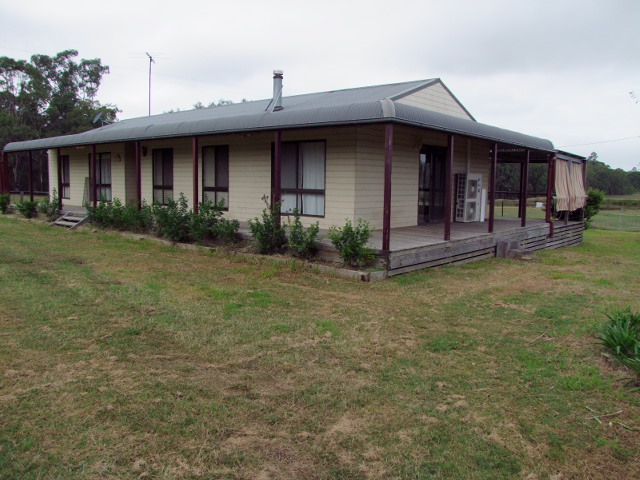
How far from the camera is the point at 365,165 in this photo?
9.89m

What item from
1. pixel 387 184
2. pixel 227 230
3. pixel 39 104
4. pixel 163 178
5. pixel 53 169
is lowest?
pixel 227 230

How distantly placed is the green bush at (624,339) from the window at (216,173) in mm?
9286

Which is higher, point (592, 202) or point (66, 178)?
point (66, 178)

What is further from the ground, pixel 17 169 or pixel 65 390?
pixel 17 169

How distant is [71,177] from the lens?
17359 millimetres

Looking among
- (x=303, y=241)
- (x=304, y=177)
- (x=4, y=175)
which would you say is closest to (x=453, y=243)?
(x=303, y=241)

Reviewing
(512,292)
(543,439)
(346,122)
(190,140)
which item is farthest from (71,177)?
(543,439)

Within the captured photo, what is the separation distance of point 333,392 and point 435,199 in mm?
9418

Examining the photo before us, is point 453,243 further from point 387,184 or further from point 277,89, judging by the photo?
point 277,89

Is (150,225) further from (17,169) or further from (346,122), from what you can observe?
(17,169)

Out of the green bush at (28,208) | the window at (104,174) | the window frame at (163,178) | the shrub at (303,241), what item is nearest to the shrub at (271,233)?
the shrub at (303,241)

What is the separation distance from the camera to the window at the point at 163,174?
44.7 feet

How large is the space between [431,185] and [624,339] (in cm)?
827

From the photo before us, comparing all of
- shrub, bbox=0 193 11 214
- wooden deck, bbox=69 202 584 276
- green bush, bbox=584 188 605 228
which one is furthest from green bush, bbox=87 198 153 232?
green bush, bbox=584 188 605 228
